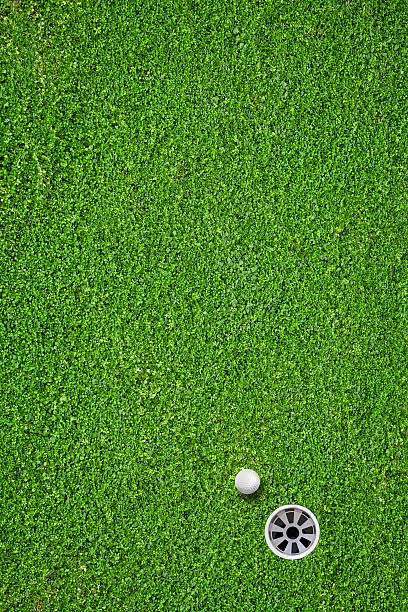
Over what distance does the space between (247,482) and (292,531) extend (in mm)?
583

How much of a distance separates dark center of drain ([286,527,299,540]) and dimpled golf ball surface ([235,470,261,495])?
459mm

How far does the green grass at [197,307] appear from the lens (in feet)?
13.6

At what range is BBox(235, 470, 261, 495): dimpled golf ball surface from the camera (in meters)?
4.05

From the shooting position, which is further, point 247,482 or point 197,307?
point 197,307

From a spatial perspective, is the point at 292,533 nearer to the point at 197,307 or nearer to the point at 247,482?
the point at 247,482

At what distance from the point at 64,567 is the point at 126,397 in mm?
1347

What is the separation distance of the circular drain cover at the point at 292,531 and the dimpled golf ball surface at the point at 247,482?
279mm

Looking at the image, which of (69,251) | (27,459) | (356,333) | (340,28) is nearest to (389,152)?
(340,28)

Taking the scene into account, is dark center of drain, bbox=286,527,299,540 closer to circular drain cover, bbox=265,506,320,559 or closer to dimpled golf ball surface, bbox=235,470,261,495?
circular drain cover, bbox=265,506,320,559

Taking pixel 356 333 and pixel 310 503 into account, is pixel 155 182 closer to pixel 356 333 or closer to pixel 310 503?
pixel 356 333

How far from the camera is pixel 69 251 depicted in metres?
4.24

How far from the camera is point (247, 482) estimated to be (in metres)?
4.05

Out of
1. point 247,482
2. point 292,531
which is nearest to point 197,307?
point 247,482

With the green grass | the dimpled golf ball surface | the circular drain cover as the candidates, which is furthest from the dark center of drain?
the dimpled golf ball surface
